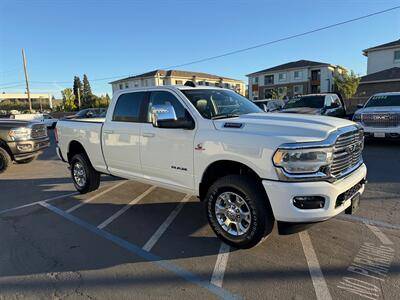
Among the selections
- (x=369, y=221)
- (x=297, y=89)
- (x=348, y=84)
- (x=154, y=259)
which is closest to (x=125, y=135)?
(x=154, y=259)

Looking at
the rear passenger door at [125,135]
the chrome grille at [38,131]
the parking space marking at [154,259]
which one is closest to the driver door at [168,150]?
the rear passenger door at [125,135]

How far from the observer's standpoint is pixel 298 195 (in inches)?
124

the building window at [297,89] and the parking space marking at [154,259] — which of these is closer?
the parking space marking at [154,259]

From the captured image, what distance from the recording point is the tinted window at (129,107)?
16.4 ft

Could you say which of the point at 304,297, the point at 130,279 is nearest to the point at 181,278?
the point at 130,279

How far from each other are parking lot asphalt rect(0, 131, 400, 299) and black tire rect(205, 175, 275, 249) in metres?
0.16

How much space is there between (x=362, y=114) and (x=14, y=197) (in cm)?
1042

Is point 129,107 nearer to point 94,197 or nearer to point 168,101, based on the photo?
point 168,101

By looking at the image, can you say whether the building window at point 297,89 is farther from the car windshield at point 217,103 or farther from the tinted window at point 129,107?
the tinted window at point 129,107

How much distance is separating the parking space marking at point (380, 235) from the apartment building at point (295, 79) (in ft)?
165

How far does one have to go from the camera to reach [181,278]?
3.20 meters

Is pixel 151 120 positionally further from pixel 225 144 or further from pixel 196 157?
pixel 225 144

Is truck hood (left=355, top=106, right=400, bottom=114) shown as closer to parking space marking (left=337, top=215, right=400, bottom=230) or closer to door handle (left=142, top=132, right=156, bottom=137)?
parking space marking (left=337, top=215, right=400, bottom=230)

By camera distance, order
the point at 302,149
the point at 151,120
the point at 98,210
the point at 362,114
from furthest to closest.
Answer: the point at 362,114
the point at 98,210
the point at 151,120
the point at 302,149
